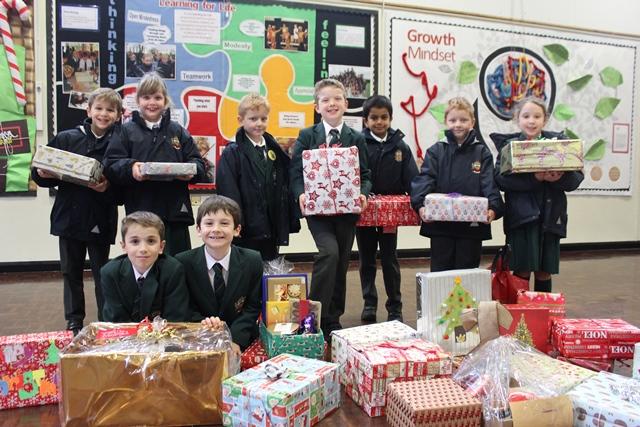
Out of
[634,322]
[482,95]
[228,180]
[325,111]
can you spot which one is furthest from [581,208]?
[228,180]

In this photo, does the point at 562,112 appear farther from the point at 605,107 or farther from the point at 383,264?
the point at 383,264

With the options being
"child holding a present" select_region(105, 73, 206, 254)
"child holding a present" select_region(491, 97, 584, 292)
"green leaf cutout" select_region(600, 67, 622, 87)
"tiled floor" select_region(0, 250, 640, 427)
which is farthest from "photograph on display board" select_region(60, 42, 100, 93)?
"green leaf cutout" select_region(600, 67, 622, 87)

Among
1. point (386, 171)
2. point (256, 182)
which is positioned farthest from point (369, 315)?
point (256, 182)

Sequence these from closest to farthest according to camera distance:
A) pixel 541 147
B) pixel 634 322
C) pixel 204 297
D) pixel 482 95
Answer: pixel 204 297 < pixel 541 147 < pixel 634 322 < pixel 482 95

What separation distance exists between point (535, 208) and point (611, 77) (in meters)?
5.29

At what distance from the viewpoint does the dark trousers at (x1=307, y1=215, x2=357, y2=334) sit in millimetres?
3219

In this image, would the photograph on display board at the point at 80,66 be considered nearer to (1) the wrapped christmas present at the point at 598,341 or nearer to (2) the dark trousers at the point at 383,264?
(2) the dark trousers at the point at 383,264

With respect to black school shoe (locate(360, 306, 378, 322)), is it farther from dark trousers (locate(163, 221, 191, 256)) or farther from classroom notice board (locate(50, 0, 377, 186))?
classroom notice board (locate(50, 0, 377, 186))

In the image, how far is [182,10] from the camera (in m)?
5.78

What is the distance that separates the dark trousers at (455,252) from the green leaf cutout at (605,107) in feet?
17.0

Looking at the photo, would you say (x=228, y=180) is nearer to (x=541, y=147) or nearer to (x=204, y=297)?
(x=204, y=297)

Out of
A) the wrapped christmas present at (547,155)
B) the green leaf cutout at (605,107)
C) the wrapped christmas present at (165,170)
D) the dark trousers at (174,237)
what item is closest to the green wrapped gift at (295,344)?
the dark trousers at (174,237)

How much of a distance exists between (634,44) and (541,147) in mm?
5732

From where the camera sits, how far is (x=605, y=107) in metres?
7.54
